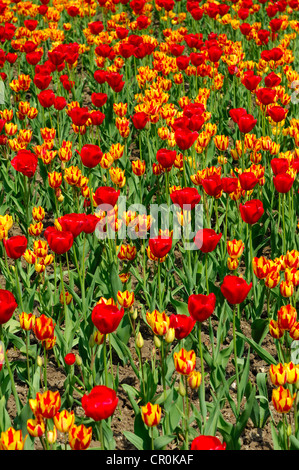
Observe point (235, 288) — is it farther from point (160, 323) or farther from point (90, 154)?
point (90, 154)

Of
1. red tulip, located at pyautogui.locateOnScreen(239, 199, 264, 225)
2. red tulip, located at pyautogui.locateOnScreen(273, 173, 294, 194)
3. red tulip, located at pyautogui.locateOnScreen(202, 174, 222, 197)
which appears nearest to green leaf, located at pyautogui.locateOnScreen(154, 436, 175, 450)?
red tulip, located at pyautogui.locateOnScreen(239, 199, 264, 225)

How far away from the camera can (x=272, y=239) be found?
12.9 ft

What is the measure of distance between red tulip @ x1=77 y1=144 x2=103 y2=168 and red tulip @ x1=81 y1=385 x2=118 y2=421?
71.8 inches

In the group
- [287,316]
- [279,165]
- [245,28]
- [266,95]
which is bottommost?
[287,316]

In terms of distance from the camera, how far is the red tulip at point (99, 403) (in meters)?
2.07

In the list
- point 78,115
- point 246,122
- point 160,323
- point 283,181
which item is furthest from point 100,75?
point 160,323

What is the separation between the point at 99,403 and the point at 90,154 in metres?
1.88

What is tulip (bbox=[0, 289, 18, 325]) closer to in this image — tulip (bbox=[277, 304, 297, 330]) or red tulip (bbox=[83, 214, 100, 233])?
red tulip (bbox=[83, 214, 100, 233])

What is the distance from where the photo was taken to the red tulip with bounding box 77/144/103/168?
3.67 metres

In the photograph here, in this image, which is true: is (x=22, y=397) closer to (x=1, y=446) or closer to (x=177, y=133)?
(x=1, y=446)

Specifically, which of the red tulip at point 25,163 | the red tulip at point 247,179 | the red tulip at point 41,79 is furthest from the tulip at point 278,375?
the red tulip at point 41,79

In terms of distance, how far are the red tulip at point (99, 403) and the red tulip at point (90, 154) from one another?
1823 millimetres

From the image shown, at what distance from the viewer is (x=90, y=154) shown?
145 inches

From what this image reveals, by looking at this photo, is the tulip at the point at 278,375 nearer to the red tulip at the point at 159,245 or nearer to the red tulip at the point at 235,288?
the red tulip at the point at 235,288
